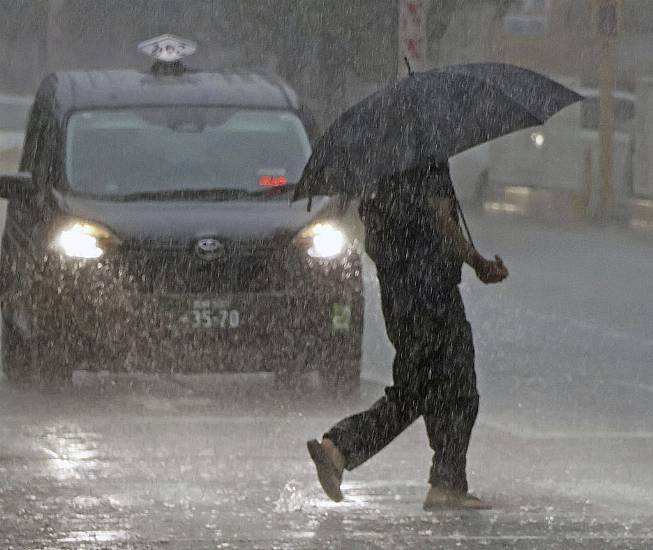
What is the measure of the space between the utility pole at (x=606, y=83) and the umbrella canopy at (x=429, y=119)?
1699cm

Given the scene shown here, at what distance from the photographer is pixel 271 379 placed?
11734 millimetres

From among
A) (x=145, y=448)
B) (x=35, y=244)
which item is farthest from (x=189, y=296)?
(x=145, y=448)

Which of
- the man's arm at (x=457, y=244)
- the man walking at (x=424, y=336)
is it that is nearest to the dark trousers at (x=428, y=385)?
the man walking at (x=424, y=336)

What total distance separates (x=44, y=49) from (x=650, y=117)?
30.4m

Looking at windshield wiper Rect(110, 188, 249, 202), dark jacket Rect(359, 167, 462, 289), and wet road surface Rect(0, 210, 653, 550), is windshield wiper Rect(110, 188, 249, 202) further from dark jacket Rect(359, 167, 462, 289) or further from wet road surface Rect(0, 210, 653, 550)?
dark jacket Rect(359, 167, 462, 289)

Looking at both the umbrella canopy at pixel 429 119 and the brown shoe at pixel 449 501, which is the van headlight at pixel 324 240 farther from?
the brown shoe at pixel 449 501

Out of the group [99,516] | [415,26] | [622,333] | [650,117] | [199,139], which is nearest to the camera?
[99,516]

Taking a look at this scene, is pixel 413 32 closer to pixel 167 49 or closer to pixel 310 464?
pixel 167 49

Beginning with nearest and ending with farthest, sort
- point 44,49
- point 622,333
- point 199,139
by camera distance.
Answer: point 199,139 → point 622,333 → point 44,49

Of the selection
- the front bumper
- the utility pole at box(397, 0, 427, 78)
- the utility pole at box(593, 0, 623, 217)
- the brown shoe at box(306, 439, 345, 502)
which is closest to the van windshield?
the front bumper

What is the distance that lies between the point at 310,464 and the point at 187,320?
2152 millimetres

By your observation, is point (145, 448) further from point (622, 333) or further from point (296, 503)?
point (622, 333)

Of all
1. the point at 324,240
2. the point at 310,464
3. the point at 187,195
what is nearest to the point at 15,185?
the point at 187,195

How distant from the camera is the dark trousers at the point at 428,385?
291 inches
